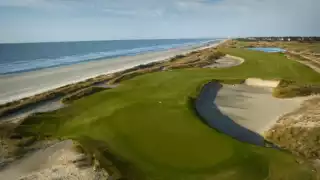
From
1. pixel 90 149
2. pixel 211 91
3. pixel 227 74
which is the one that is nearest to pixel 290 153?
pixel 90 149

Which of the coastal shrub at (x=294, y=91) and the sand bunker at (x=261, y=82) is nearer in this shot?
the coastal shrub at (x=294, y=91)

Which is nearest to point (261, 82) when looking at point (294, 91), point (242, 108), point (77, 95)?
point (294, 91)

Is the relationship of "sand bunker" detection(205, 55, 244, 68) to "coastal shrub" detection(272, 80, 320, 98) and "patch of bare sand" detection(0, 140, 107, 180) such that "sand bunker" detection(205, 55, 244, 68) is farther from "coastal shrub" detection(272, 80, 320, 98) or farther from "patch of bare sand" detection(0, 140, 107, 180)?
"patch of bare sand" detection(0, 140, 107, 180)

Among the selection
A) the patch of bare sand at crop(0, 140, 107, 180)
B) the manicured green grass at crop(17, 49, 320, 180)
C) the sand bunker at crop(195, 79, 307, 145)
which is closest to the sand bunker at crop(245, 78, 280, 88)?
the sand bunker at crop(195, 79, 307, 145)

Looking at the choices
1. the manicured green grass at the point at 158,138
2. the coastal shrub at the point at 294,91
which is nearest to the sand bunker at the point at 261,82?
the coastal shrub at the point at 294,91

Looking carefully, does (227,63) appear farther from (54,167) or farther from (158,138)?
(54,167)

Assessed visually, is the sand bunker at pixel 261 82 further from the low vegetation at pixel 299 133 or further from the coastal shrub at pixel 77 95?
the coastal shrub at pixel 77 95
